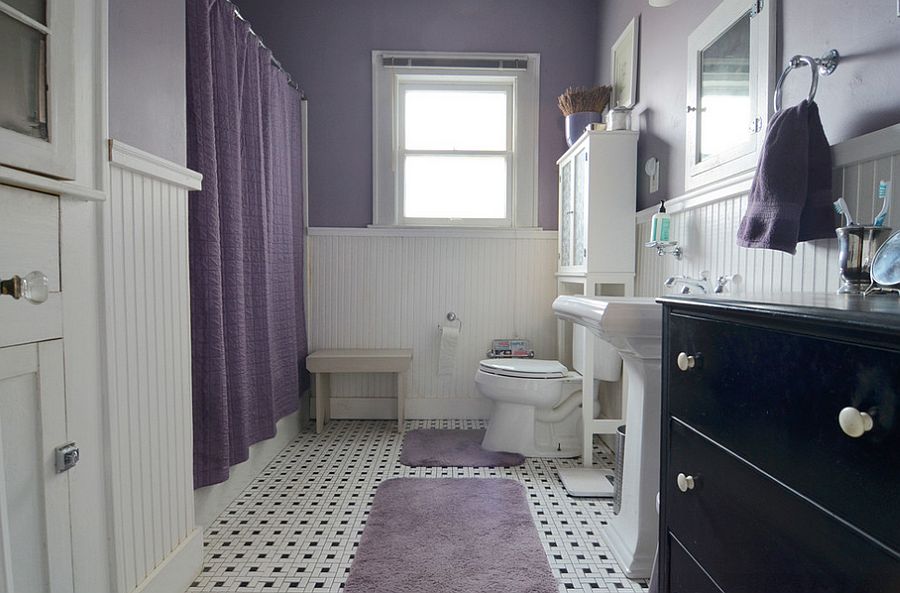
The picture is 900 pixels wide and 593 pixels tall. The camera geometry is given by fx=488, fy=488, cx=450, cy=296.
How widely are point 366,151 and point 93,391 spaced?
2354 mm

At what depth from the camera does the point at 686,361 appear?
0.88m

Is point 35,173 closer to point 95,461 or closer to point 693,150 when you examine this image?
point 95,461

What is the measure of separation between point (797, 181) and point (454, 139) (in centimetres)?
232

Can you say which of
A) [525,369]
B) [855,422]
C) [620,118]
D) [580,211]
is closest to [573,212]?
[580,211]

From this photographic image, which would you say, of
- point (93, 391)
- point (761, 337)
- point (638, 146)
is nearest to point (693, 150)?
point (638, 146)

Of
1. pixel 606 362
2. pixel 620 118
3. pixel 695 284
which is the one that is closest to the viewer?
pixel 695 284

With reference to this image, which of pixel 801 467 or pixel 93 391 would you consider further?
pixel 93 391

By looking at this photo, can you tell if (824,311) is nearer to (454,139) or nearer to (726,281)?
(726,281)

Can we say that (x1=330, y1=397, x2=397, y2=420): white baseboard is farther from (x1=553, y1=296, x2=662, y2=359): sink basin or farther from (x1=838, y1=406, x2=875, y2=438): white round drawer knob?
(x1=838, y1=406, x2=875, y2=438): white round drawer knob

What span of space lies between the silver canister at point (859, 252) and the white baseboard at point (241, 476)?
6.40ft

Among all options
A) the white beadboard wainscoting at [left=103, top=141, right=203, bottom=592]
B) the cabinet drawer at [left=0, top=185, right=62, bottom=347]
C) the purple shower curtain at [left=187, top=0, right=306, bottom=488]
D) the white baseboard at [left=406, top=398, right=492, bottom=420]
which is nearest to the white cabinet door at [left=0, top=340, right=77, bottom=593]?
the cabinet drawer at [left=0, top=185, right=62, bottom=347]

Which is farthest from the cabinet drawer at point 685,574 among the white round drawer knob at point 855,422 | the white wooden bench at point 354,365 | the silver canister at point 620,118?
the white wooden bench at point 354,365

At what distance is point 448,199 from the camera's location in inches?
126

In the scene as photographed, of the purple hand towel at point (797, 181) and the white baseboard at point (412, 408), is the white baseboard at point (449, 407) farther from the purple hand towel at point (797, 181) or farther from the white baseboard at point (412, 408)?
the purple hand towel at point (797, 181)
